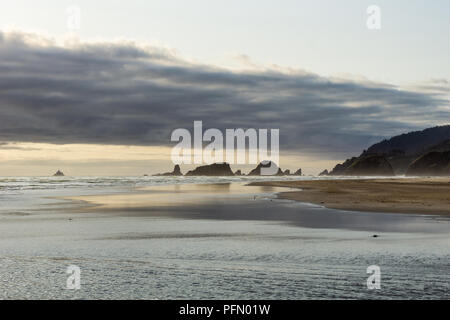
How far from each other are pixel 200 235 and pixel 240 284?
9.45 metres

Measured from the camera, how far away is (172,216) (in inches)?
1253

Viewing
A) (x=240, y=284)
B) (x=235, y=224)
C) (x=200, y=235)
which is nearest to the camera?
Answer: (x=240, y=284)

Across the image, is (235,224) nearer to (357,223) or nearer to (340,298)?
(357,223)

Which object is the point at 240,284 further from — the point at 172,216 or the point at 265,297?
the point at 172,216

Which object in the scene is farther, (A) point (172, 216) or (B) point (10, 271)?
(A) point (172, 216)

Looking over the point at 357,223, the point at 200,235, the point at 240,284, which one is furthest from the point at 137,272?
the point at 357,223

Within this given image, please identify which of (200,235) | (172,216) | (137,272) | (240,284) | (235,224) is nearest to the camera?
(240,284)

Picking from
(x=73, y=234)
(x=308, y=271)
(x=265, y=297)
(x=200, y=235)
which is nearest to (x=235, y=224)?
Result: (x=200, y=235)
